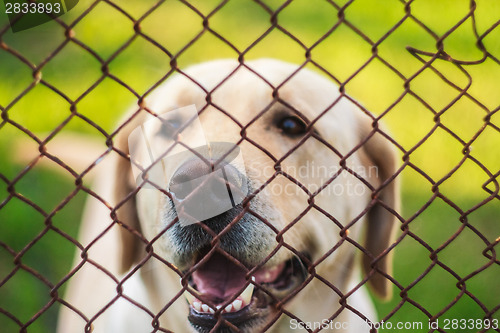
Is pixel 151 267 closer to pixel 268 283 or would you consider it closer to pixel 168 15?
pixel 268 283

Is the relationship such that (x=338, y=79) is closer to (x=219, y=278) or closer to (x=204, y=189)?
(x=219, y=278)

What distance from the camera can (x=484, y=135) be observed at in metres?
4.36

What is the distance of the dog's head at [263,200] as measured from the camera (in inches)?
70.9

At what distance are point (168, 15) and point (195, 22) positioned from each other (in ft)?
0.79

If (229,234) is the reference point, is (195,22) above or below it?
below

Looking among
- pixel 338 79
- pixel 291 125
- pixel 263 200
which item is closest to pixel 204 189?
pixel 263 200

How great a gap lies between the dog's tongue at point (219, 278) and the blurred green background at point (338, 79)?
1.48 m

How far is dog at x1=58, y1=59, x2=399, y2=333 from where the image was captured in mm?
1964

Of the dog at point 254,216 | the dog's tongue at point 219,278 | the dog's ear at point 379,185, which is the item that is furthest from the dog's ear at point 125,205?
the dog's ear at point 379,185

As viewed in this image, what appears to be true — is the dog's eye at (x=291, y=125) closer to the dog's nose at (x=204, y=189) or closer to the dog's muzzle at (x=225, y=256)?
the dog's muzzle at (x=225, y=256)

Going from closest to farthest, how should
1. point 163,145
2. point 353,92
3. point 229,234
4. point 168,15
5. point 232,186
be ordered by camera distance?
1. point 232,186
2. point 229,234
3. point 163,145
4. point 353,92
5. point 168,15

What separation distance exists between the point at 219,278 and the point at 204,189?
0.47 metres

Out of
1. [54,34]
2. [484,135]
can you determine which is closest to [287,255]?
[484,135]

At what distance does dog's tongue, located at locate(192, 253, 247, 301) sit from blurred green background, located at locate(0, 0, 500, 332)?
148 centimetres
